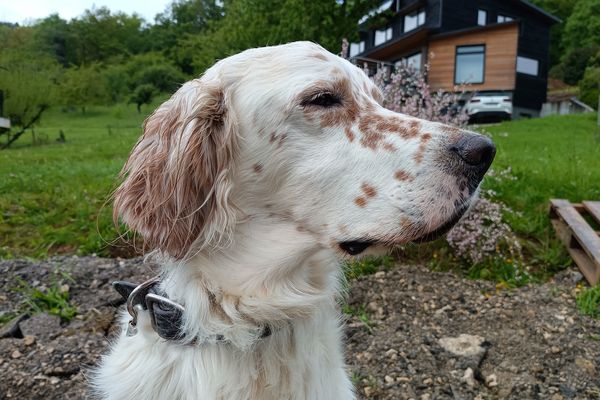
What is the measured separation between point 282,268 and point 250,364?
1.14ft

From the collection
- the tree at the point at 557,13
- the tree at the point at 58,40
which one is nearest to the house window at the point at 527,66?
the tree at the point at 557,13

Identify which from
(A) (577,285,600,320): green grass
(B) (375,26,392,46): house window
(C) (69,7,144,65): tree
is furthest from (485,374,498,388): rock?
(C) (69,7,144,65): tree

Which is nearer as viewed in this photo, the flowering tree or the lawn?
the flowering tree

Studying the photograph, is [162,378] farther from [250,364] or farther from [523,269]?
[523,269]

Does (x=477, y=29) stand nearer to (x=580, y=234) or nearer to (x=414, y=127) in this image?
(x=580, y=234)

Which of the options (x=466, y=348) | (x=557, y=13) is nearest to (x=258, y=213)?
(x=466, y=348)

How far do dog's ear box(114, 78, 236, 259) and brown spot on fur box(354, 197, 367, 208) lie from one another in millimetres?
439

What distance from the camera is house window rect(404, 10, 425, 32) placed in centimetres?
2636

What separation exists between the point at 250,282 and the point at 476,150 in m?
0.88

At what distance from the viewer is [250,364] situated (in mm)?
1776

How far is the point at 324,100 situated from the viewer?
6.05ft

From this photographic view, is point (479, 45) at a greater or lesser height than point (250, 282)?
greater

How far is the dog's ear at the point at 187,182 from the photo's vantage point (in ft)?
5.74

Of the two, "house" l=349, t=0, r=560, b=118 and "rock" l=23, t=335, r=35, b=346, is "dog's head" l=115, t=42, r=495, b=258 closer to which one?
"rock" l=23, t=335, r=35, b=346
